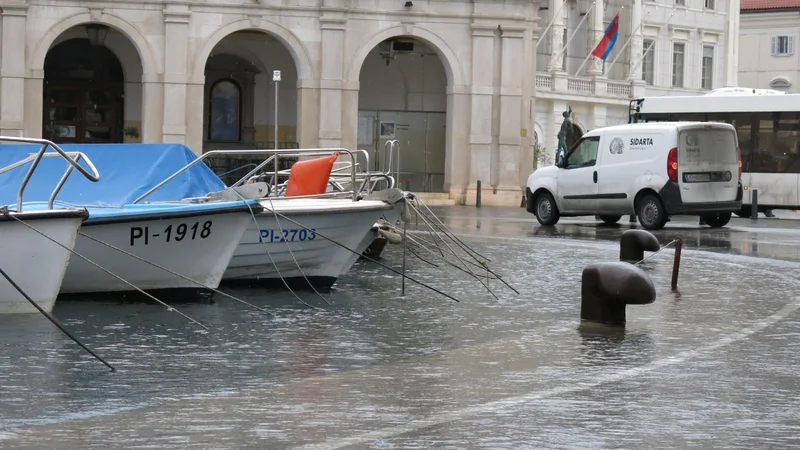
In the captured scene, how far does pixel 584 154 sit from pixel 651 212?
2153 mm

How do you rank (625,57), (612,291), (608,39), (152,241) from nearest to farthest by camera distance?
1. (612,291)
2. (152,241)
3. (608,39)
4. (625,57)

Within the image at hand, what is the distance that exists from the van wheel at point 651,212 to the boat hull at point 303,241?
13.5 metres

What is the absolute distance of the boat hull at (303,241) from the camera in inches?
627

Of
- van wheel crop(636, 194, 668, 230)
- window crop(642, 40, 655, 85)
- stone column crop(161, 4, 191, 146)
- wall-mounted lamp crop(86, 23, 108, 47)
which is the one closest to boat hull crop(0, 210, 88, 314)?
van wheel crop(636, 194, 668, 230)

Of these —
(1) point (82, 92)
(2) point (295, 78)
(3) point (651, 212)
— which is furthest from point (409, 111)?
(3) point (651, 212)

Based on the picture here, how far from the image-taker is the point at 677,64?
69.6 metres

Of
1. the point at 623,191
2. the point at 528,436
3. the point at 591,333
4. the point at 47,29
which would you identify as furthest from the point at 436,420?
the point at 47,29

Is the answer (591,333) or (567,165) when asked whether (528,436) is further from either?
(567,165)

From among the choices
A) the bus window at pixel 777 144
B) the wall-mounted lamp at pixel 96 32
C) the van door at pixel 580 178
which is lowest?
the van door at pixel 580 178

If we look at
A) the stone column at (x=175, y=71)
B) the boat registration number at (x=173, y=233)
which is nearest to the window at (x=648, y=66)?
the stone column at (x=175, y=71)

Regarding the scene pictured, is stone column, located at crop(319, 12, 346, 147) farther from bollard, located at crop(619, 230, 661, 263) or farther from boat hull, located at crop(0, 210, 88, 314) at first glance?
boat hull, located at crop(0, 210, 88, 314)

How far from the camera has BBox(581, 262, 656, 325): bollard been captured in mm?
12797

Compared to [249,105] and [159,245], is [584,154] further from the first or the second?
[249,105]

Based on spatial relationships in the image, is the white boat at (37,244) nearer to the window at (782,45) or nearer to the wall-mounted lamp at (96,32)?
the wall-mounted lamp at (96,32)
